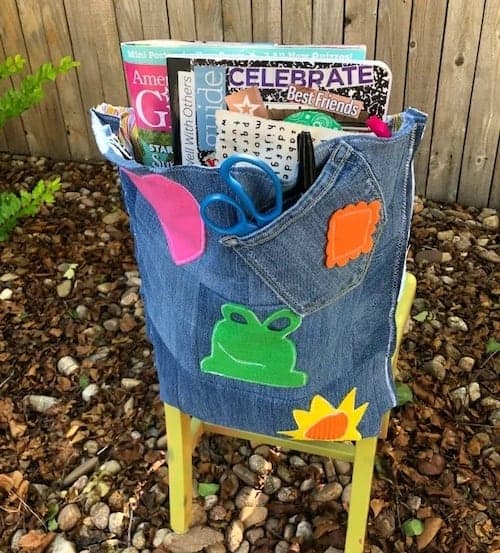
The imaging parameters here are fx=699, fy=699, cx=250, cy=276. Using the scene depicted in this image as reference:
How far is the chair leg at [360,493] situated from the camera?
1.37 m

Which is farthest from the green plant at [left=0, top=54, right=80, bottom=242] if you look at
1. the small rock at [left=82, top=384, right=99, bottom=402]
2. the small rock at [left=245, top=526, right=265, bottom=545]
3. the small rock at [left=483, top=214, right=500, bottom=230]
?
the small rock at [left=483, top=214, right=500, bottom=230]

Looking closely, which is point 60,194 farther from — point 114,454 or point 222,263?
point 222,263

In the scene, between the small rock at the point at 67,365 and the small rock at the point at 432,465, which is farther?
the small rock at the point at 67,365

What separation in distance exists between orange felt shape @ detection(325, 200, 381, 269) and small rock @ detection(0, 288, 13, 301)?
5.05 ft

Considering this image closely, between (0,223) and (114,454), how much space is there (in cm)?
90

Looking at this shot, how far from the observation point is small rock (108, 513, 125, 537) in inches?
63.7

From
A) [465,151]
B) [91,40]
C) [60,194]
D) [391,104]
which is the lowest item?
[60,194]

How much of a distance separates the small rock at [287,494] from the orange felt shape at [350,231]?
0.82 meters

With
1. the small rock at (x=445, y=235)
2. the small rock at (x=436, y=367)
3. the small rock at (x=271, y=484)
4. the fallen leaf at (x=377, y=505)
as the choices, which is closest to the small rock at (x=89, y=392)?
the small rock at (x=271, y=484)

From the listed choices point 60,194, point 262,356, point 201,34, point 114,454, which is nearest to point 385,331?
point 262,356

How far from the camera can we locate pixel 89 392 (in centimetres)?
195

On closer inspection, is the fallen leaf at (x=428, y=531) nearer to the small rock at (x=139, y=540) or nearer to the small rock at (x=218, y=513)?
the small rock at (x=218, y=513)

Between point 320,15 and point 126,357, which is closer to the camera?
point 126,357

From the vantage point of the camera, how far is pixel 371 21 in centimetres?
236
